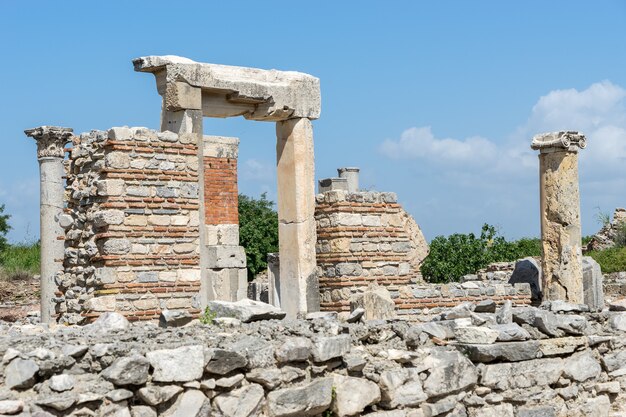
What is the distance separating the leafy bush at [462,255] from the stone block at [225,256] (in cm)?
659

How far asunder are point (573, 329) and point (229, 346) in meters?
4.14

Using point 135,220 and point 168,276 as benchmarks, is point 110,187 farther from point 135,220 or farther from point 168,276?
point 168,276

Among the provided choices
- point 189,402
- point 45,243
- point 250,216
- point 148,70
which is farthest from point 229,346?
point 250,216

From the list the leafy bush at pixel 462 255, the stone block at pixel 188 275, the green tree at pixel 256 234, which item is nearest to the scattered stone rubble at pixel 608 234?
the leafy bush at pixel 462 255

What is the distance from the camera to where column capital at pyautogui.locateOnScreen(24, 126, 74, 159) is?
1657cm

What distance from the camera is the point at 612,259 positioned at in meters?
23.5

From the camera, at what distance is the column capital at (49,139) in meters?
16.6

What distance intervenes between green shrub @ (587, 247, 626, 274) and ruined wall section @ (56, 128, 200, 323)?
14053 millimetres

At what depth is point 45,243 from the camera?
53.9 feet

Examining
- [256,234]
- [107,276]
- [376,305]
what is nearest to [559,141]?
[376,305]

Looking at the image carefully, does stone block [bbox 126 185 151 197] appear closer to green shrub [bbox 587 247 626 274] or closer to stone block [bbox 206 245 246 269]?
stone block [bbox 206 245 246 269]

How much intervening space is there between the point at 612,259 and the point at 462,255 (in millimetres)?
3713

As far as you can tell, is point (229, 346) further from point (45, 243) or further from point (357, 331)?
point (45, 243)

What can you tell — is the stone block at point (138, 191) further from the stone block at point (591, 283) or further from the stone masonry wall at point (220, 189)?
the stone block at point (591, 283)
